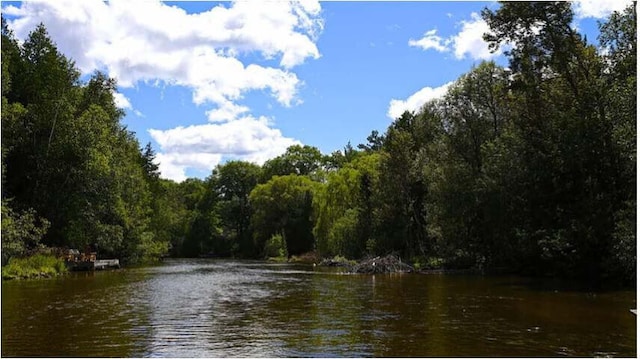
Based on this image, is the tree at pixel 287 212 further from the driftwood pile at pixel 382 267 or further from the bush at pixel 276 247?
the driftwood pile at pixel 382 267

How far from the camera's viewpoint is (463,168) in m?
39.6

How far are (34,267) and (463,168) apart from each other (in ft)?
83.0

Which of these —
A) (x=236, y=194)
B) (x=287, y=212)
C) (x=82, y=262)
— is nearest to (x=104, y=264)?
(x=82, y=262)

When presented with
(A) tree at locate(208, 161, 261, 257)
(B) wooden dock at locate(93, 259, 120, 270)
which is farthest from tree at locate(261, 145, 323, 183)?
(B) wooden dock at locate(93, 259, 120, 270)

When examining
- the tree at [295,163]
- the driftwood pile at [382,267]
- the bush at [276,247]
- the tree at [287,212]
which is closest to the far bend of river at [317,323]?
the driftwood pile at [382,267]

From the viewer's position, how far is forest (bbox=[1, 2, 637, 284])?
26.5m

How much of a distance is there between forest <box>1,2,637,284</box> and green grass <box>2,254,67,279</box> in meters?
0.99

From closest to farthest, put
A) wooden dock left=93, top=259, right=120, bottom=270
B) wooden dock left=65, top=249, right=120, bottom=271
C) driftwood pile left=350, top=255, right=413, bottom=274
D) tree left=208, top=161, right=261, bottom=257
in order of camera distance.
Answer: driftwood pile left=350, top=255, right=413, bottom=274 → wooden dock left=65, top=249, right=120, bottom=271 → wooden dock left=93, top=259, right=120, bottom=270 → tree left=208, top=161, right=261, bottom=257

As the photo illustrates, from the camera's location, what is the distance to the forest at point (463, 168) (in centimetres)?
2655

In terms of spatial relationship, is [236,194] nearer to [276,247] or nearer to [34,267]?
[276,247]

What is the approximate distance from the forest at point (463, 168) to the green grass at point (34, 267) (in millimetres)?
995

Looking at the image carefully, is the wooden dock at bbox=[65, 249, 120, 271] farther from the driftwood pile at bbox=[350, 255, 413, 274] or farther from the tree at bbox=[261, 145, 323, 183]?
the tree at bbox=[261, 145, 323, 183]

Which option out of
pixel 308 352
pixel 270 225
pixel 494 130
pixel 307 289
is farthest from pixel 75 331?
pixel 270 225

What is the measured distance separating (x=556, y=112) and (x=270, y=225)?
6164 centimetres
